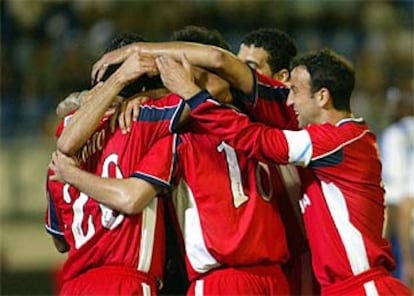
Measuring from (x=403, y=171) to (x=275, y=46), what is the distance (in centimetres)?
238

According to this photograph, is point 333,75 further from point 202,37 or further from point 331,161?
point 202,37

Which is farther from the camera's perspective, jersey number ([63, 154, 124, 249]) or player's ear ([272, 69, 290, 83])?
player's ear ([272, 69, 290, 83])

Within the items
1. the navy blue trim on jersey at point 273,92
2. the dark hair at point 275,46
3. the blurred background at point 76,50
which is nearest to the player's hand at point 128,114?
the navy blue trim on jersey at point 273,92

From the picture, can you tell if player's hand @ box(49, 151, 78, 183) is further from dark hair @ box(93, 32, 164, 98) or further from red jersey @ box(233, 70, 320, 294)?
red jersey @ box(233, 70, 320, 294)

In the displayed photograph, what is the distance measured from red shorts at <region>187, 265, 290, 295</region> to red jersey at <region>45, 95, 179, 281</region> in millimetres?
189

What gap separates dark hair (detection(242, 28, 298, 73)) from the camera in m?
4.67

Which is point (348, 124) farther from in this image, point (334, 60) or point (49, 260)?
point (49, 260)

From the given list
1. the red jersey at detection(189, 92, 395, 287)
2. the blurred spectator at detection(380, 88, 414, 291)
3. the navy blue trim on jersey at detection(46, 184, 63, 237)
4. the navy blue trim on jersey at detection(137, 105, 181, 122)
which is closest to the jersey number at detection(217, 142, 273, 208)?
the red jersey at detection(189, 92, 395, 287)

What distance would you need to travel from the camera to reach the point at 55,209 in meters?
4.39

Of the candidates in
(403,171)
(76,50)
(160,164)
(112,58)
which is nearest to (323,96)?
(160,164)

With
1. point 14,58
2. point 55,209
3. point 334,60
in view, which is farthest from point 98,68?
point 14,58

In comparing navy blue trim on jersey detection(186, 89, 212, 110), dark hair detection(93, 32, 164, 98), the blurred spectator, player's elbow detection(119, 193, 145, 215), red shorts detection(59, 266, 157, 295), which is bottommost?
the blurred spectator

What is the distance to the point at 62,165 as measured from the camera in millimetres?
4148

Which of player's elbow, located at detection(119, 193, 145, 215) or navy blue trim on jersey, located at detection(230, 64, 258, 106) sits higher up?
navy blue trim on jersey, located at detection(230, 64, 258, 106)
